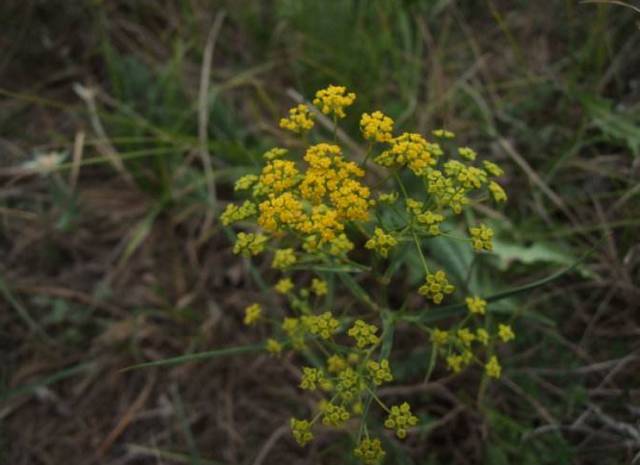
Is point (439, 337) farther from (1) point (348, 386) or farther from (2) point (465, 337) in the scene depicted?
(1) point (348, 386)

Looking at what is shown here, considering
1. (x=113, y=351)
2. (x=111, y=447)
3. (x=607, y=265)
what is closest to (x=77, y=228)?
(x=113, y=351)

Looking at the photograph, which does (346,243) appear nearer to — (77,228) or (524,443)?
(524,443)

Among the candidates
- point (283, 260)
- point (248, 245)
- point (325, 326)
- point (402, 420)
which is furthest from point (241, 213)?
point (402, 420)

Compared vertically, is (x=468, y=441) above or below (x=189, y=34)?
below

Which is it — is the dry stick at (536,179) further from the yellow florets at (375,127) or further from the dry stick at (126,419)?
the dry stick at (126,419)

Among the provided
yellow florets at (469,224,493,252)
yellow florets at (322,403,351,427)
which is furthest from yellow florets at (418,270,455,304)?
yellow florets at (322,403,351,427)

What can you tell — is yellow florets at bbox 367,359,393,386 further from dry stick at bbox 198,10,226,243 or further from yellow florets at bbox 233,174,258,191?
dry stick at bbox 198,10,226,243

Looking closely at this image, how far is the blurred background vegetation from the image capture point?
2.71 meters

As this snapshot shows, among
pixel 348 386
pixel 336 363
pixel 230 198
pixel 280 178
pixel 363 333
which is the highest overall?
pixel 280 178

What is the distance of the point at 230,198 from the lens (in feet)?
11.5

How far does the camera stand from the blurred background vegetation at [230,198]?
271 centimetres

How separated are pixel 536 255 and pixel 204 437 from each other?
1.84 metres

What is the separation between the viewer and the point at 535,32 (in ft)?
12.0

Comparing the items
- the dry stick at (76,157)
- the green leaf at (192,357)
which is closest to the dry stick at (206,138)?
the dry stick at (76,157)
